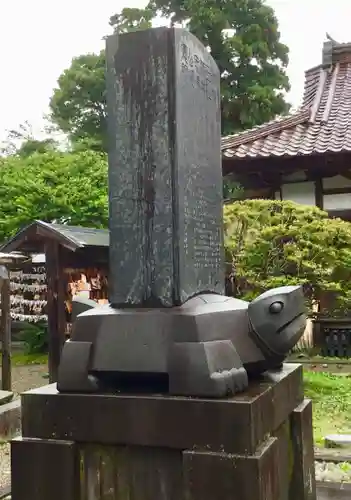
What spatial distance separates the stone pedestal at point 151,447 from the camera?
2.67m

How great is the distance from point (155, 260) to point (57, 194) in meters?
11.1

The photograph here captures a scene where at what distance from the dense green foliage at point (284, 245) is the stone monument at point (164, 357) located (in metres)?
5.39

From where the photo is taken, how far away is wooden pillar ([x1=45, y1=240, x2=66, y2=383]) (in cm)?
952

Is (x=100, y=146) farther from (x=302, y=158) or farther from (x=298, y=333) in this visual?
(x=298, y=333)

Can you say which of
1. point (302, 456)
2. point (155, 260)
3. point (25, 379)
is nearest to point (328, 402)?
point (302, 456)

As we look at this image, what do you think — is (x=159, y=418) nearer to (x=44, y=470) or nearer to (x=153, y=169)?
(x=44, y=470)

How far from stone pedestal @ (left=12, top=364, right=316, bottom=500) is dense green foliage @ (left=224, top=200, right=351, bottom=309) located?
5.72 metres

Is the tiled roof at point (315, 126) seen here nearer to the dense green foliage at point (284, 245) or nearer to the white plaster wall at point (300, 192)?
the white plaster wall at point (300, 192)

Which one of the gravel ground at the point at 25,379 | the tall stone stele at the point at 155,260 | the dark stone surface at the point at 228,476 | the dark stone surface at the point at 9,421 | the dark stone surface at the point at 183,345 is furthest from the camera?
the dark stone surface at the point at 9,421

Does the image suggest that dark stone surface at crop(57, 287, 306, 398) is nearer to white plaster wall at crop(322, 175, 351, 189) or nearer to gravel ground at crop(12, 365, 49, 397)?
gravel ground at crop(12, 365, 49, 397)

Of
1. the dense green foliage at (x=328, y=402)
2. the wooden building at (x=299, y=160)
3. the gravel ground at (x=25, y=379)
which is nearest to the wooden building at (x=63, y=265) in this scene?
the gravel ground at (x=25, y=379)

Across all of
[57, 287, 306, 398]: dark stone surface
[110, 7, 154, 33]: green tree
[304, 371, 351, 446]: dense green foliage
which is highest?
[110, 7, 154, 33]: green tree

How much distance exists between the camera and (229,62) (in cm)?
1872

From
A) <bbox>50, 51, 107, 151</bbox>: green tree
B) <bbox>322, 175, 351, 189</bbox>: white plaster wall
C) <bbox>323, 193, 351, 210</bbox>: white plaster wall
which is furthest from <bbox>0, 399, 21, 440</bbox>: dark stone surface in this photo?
<bbox>50, 51, 107, 151</bbox>: green tree
